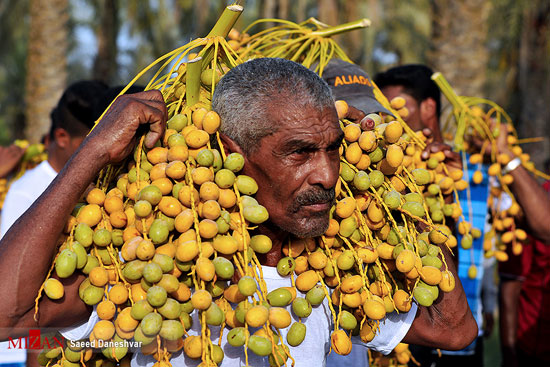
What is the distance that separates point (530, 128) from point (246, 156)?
40.7ft

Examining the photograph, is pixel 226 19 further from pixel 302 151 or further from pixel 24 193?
pixel 24 193

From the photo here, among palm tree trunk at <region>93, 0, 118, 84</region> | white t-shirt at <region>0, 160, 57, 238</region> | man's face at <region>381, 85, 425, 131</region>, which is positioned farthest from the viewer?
palm tree trunk at <region>93, 0, 118, 84</region>

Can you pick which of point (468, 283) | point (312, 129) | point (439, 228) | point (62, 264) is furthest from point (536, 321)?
point (62, 264)

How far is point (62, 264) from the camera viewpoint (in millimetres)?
1518

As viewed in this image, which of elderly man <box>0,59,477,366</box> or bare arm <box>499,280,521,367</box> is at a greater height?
elderly man <box>0,59,477,366</box>

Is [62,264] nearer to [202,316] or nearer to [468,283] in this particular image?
[202,316]

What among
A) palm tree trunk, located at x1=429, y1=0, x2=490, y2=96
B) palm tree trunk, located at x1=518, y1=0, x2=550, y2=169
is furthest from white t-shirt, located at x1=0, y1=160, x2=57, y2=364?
palm tree trunk, located at x1=518, y1=0, x2=550, y2=169

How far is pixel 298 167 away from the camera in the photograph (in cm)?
171

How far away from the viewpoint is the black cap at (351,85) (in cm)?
243

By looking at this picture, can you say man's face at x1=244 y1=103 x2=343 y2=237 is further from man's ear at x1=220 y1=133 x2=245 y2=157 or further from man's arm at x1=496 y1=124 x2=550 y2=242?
man's arm at x1=496 y1=124 x2=550 y2=242

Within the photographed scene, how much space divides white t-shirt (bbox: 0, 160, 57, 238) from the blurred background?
4.57 ft

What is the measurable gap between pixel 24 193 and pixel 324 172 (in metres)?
2.08

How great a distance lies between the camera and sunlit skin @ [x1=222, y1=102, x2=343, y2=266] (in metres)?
1.67

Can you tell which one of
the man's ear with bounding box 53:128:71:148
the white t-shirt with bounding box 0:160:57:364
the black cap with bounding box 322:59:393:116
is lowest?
the white t-shirt with bounding box 0:160:57:364
